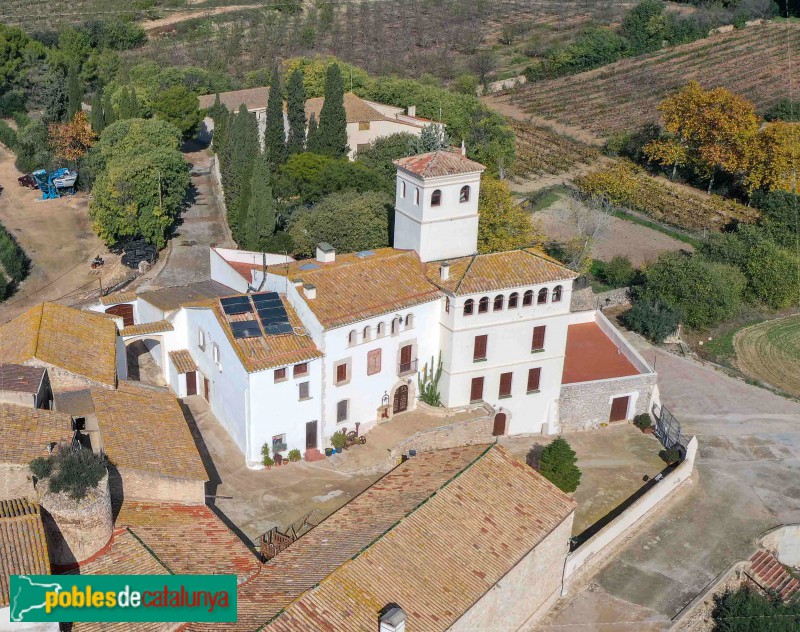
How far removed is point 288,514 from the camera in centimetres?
3909

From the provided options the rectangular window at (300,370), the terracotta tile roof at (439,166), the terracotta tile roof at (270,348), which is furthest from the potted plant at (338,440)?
the terracotta tile roof at (439,166)

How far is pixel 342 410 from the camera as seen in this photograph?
4338 cm

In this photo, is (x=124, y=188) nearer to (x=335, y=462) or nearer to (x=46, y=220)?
(x=46, y=220)

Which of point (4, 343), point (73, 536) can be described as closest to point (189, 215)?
point (4, 343)

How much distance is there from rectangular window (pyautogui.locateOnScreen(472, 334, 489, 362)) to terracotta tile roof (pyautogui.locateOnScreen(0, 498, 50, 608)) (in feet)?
66.7

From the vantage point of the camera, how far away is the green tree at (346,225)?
56.2 m

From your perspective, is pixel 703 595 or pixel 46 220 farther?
pixel 46 220

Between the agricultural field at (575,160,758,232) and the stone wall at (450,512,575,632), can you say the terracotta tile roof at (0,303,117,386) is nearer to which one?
the stone wall at (450,512,575,632)

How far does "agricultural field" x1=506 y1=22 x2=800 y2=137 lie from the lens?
104500 mm

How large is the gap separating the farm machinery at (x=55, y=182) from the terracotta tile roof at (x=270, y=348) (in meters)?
39.9

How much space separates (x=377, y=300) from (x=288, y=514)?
987 cm

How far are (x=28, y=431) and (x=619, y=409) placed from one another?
27868 millimetres

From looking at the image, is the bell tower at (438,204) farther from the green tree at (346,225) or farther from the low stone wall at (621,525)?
the low stone wall at (621,525)

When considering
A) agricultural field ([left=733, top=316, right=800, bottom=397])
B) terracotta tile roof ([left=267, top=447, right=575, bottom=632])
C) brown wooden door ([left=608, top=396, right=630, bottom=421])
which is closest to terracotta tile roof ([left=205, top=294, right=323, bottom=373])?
terracotta tile roof ([left=267, top=447, right=575, bottom=632])
